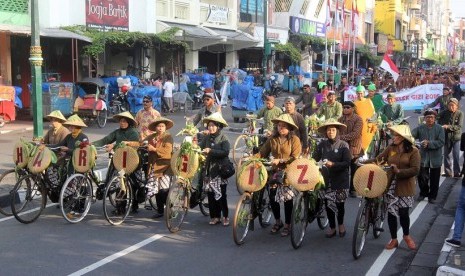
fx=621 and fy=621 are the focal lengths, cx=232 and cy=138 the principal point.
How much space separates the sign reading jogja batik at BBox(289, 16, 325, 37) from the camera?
4056 cm

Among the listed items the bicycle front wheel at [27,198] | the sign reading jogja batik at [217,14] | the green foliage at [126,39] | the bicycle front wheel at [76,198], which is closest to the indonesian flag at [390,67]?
the green foliage at [126,39]

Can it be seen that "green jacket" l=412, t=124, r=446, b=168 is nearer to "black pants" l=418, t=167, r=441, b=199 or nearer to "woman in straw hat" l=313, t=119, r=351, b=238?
"black pants" l=418, t=167, r=441, b=199

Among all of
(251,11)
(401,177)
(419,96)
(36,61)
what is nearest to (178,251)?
(401,177)

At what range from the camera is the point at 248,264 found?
6895 millimetres

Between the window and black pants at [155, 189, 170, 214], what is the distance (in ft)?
95.3

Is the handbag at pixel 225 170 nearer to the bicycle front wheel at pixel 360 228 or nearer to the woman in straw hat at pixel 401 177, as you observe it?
the bicycle front wheel at pixel 360 228

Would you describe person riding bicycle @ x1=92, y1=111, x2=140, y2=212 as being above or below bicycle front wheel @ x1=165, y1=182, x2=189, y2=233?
above

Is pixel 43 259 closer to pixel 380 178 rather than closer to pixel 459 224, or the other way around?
pixel 380 178

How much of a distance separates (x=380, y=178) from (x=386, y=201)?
566mm

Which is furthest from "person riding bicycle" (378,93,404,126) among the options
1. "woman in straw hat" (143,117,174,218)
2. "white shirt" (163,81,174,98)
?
"white shirt" (163,81,174,98)

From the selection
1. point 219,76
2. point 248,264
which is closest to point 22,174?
point 248,264

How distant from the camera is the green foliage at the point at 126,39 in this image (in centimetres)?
2122

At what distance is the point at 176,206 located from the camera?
8203mm

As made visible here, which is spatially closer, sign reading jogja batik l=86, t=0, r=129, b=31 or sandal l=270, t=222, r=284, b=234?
sandal l=270, t=222, r=284, b=234
